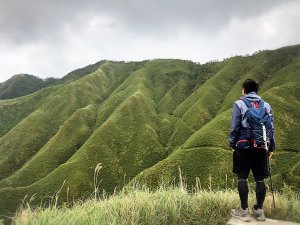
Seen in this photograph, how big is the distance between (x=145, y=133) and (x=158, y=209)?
134381mm

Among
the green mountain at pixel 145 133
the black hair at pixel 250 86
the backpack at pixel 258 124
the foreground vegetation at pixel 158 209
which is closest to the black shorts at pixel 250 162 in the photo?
the backpack at pixel 258 124

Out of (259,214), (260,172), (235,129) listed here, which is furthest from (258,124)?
(259,214)

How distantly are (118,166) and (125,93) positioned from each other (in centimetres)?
6437

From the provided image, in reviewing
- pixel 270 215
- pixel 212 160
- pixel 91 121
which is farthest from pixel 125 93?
pixel 270 215

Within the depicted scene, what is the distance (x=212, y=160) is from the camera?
104625mm

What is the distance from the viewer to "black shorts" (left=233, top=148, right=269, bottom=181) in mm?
9836

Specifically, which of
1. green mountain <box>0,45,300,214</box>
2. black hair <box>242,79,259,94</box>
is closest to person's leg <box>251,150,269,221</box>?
black hair <box>242,79,259,94</box>

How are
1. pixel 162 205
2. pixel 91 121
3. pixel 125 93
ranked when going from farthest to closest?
pixel 125 93, pixel 91 121, pixel 162 205

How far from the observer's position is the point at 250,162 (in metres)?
9.98

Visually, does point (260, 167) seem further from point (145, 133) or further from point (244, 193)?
point (145, 133)

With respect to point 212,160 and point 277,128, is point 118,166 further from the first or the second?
point 277,128

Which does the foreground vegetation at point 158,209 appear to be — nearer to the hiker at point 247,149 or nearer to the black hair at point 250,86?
the hiker at point 247,149

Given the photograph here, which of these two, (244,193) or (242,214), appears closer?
(242,214)

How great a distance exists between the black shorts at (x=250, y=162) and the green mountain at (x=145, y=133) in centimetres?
8071
